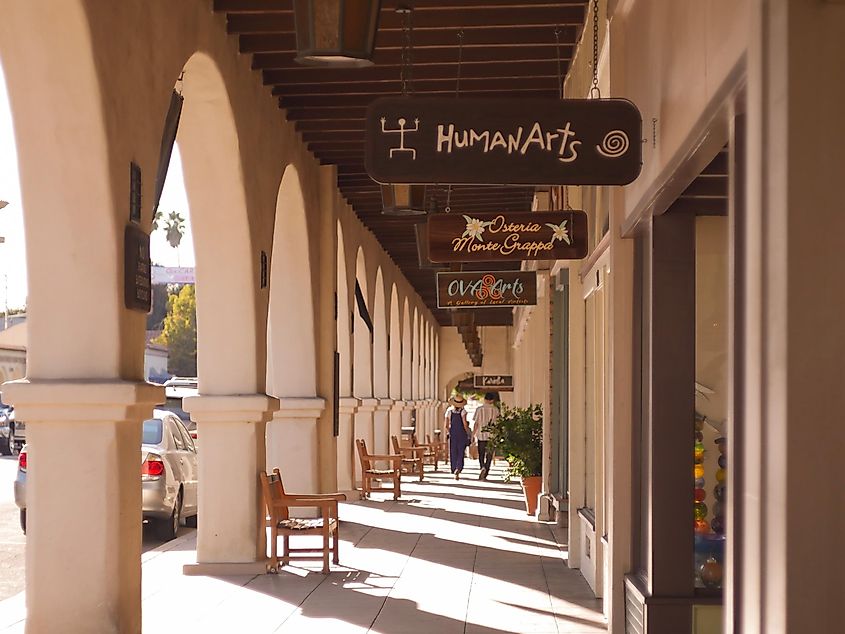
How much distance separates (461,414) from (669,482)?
709 inches

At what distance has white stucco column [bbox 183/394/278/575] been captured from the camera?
10039mm

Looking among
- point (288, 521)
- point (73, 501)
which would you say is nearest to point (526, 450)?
point (288, 521)

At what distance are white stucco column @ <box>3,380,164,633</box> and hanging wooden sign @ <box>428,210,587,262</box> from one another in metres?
2.77

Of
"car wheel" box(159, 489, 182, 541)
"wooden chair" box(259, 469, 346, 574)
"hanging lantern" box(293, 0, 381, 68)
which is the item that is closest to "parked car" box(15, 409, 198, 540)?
"car wheel" box(159, 489, 182, 541)

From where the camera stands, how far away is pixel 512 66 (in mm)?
10336

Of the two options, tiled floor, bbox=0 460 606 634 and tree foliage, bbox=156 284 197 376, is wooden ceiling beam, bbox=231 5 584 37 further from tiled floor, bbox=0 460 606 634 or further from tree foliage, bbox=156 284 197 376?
tree foliage, bbox=156 284 197 376

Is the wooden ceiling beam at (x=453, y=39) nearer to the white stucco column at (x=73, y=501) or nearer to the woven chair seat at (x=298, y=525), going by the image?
the woven chair seat at (x=298, y=525)

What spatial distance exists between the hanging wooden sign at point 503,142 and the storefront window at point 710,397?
1.01 meters

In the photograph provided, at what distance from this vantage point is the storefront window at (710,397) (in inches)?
238

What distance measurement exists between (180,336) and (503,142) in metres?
75.4

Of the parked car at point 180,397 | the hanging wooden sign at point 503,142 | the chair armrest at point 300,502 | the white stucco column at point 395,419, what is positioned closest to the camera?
the hanging wooden sign at point 503,142

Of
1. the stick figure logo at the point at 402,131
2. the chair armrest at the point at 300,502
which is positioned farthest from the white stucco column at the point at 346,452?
the stick figure logo at the point at 402,131

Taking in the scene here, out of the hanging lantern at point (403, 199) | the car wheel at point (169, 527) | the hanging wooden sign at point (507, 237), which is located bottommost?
the car wheel at point (169, 527)

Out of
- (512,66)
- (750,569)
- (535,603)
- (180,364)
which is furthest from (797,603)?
(180,364)
